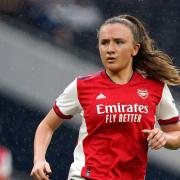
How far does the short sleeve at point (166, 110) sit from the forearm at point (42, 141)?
23.4 inches

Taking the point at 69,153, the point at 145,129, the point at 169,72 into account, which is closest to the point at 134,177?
the point at 145,129

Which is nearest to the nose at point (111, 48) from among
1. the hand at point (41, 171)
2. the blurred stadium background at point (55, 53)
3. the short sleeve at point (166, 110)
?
the short sleeve at point (166, 110)

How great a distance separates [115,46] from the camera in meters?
5.40

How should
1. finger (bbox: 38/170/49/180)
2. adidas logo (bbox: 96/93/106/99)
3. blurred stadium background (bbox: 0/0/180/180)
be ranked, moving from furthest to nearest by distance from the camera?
blurred stadium background (bbox: 0/0/180/180) < adidas logo (bbox: 96/93/106/99) < finger (bbox: 38/170/49/180)

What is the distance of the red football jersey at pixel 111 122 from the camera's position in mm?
5316

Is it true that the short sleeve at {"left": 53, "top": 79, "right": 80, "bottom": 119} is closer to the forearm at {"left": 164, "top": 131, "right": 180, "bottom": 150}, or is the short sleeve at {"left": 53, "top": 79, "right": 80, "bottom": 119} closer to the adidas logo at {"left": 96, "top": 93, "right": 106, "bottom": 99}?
the adidas logo at {"left": 96, "top": 93, "right": 106, "bottom": 99}

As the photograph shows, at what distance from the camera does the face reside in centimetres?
539

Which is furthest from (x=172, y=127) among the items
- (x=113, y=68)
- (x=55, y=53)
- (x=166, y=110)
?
(x=55, y=53)

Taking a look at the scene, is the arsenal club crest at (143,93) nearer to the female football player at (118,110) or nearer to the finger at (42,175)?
the female football player at (118,110)

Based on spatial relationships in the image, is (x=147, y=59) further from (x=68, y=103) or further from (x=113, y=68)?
(x=68, y=103)

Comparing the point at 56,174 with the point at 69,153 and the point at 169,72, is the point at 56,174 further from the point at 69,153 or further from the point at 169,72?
the point at 169,72

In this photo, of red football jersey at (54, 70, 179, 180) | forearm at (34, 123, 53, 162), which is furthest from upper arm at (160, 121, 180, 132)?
forearm at (34, 123, 53, 162)

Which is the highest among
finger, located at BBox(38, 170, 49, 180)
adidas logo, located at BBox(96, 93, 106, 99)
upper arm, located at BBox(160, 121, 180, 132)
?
adidas logo, located at BBox(96, 93, 106, 99)

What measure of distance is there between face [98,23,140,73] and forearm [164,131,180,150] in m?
0.42
